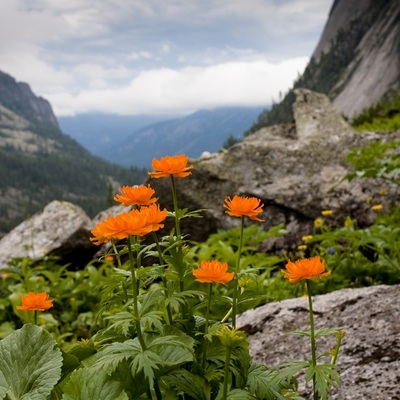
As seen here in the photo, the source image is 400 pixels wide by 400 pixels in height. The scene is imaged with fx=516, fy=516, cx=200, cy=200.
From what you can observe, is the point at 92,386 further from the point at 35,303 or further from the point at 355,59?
the point at 355,59

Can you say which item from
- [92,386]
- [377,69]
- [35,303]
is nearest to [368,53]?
[377,69]

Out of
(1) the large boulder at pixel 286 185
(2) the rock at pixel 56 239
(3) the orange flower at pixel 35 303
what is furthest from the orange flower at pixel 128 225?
(2) the rock at pixel 56 239

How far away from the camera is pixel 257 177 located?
7238 millimetres

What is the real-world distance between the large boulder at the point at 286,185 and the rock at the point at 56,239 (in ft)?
6.18

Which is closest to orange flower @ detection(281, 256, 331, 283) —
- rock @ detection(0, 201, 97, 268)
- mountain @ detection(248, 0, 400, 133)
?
rock @ detection(0, 201, 97, 268)

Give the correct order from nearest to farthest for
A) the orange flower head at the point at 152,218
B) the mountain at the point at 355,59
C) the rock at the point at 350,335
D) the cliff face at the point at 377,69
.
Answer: the orange flower head at the point at 152,218 → the rock at the point at 350,335 → the cliff face at the point at 377,69 → the mountain at the point at 355,59

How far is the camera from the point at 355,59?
8875 centimetres

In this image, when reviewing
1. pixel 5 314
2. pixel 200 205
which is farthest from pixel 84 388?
pixel 200 205

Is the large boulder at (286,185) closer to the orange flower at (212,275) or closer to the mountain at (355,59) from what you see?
the orange flower at (212,275)

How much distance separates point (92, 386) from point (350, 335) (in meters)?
1.80

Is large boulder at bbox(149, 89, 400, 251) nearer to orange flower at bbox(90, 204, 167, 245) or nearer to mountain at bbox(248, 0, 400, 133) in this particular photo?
orange flower at bbox(90, 204, 167, 245)

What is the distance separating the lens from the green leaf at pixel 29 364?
65.0 inches

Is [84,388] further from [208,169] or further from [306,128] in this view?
[306,128]

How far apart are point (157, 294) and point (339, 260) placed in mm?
3592
